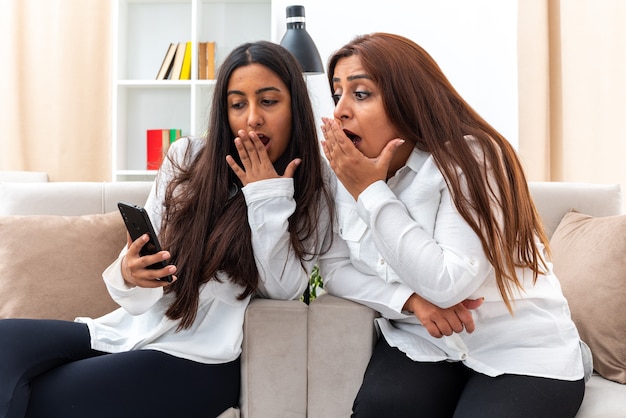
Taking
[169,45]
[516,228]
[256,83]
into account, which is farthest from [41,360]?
[169,45]

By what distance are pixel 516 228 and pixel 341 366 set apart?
0.47 meters

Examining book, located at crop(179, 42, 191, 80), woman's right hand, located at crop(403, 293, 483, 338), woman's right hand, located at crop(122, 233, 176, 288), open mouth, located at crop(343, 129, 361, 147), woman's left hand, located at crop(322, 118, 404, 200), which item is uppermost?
book, located at crop(179, 42, 191, 80)

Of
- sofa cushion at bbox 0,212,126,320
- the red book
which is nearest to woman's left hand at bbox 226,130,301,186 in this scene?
sofa cushion at bbox 0,212,126,320

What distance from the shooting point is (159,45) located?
3.85 metres

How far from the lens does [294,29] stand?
3252mm

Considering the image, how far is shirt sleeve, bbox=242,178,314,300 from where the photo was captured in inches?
60.6

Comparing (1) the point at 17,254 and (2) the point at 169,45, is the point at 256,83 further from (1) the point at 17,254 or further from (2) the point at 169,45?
(2) the point at 169,45

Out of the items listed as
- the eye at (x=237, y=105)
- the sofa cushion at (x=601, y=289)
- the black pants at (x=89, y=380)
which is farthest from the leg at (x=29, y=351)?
the sofa cushion at (x=601, y=289)

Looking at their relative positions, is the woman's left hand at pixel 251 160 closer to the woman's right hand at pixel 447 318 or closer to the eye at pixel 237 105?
the eye at pixel 237 105

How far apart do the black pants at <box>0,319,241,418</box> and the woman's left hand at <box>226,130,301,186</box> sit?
43cm

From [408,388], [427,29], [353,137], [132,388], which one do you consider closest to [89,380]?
[132,388]

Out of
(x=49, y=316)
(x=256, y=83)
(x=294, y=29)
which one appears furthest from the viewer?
(x=294, y=29)

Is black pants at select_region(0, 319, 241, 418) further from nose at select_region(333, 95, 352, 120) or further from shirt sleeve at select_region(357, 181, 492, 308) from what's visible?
nose at select_region(333, 95, 352, 120)

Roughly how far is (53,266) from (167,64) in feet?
6.67
